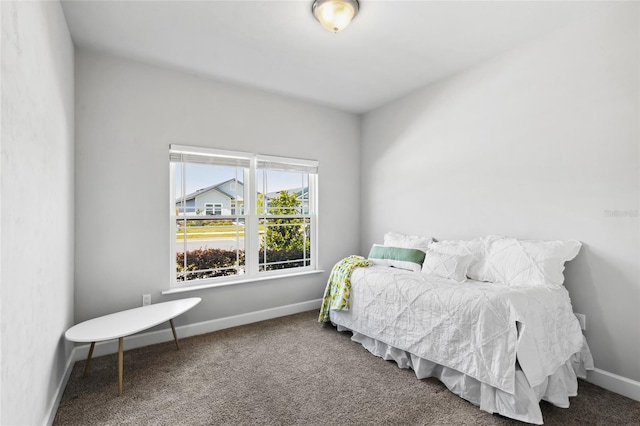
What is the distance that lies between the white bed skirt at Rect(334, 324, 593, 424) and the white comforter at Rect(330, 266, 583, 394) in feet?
0.24

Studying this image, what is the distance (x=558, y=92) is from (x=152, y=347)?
14.0 ft

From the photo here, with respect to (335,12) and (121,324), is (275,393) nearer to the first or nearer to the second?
(121,324)

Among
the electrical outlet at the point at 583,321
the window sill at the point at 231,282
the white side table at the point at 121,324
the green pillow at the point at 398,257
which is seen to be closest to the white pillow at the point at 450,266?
the green pillow at the point at 398,257

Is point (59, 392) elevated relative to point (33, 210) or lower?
lower

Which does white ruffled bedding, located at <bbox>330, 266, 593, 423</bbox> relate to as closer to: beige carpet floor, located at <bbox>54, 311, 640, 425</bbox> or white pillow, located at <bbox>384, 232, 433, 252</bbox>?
beige carpet floor, located at <bbox>54, 311, 640, 425</bbox>

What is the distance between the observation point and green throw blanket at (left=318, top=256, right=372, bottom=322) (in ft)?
10.2

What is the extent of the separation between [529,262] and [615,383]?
0.99 metres

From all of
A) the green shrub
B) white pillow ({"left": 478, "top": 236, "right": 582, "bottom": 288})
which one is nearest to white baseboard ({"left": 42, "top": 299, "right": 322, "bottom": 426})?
the green shrub

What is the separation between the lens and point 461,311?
215 cm

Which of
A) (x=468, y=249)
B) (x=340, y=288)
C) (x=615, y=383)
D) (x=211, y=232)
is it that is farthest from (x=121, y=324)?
(x=615, y=383)

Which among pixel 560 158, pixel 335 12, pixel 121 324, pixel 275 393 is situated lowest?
pixel 275 393

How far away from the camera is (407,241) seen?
355 centimetres

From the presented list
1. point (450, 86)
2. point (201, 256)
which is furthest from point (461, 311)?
point (201, 256)

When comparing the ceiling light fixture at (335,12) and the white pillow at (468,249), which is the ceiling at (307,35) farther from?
the white pillow at (468,249)
